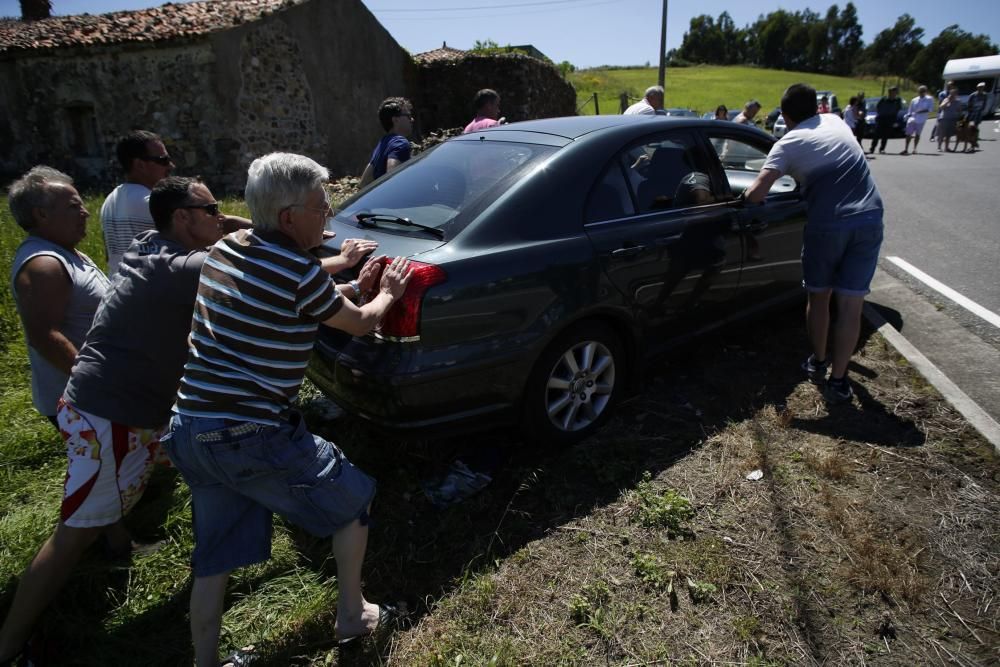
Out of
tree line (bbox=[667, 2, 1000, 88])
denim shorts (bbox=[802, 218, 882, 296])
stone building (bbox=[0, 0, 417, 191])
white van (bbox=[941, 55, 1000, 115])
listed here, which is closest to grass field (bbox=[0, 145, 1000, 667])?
denim shorts (bbox=[802, 218, 882, 296])

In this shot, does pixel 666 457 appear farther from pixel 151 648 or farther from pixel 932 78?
pixel 932 78

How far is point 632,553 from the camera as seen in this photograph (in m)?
2.61

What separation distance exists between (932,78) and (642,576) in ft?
300

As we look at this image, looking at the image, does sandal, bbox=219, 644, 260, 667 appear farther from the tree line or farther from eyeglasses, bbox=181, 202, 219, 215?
the tree line

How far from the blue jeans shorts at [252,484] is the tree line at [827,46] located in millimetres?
89072

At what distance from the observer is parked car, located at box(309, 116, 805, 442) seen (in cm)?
269

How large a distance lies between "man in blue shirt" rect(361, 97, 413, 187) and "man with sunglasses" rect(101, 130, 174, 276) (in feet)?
6.43

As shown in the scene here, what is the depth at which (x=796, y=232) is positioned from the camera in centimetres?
437

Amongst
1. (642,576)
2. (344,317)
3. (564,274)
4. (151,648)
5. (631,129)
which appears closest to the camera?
(344,317)

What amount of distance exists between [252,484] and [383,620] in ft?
2.54

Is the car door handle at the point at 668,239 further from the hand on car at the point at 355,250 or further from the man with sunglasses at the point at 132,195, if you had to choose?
the man with sunglasses at the point at 132,195

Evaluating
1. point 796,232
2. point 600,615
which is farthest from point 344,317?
point 796,232

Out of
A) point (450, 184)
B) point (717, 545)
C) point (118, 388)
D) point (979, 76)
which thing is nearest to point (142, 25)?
point (450, 184)

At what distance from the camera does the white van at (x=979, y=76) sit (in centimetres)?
3075
